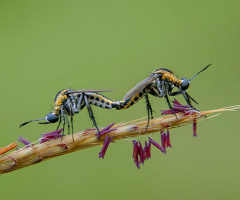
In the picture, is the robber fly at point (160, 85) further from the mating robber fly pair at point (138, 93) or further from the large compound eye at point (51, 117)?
the large compound eye at point (51, 117)

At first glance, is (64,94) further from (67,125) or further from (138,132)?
(138,132)

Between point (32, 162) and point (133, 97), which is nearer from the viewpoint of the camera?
point (32, 162)

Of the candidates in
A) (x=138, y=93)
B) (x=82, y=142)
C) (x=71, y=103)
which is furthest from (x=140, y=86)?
(x=82, y=142)

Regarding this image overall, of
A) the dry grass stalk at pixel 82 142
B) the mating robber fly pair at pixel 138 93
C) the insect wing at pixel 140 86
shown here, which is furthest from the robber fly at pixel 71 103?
the dry grass stalk at pixel 82 142

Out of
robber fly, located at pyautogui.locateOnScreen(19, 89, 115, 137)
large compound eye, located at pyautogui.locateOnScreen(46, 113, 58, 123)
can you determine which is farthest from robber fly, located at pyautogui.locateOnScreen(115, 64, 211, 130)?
large compound eye, located at pyautogui.locateOnScreen(46, 113, 58, 123)

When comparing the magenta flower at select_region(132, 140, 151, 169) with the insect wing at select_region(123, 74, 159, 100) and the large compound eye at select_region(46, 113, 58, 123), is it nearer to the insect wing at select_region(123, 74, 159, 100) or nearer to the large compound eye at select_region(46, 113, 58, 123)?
the insect wing at select_region(123, 74, 159, 100)

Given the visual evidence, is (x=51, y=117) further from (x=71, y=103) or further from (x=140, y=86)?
(x=140, y=86)

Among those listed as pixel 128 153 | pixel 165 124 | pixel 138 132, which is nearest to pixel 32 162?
pixel 138 132
